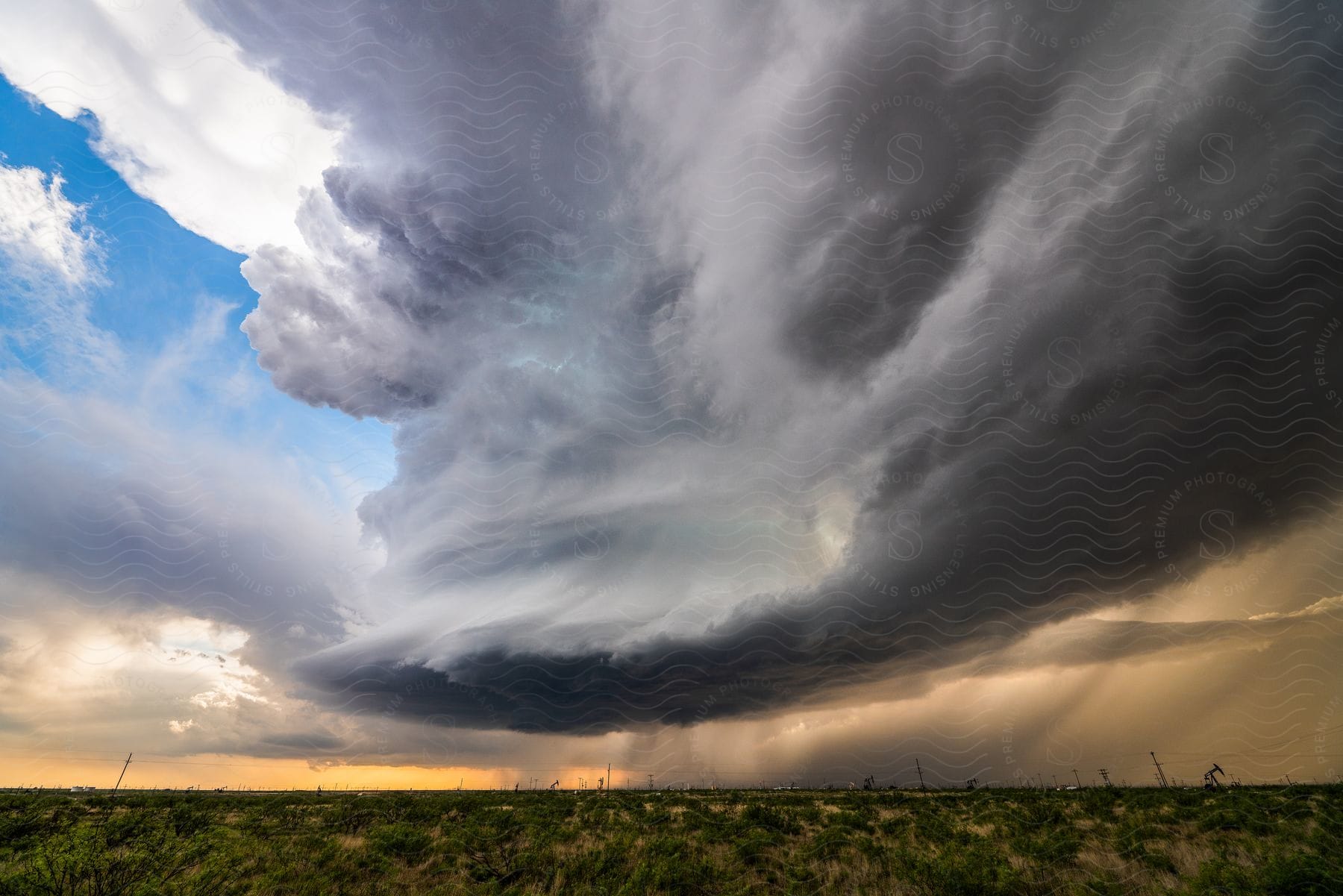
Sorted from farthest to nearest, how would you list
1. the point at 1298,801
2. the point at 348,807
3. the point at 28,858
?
the point at 348,807 < the point at 1298,801 < the point at 28,858

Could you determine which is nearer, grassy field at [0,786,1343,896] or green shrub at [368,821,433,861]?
grassy field at [0,786,1343,896]

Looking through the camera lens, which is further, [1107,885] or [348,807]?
[348,807]

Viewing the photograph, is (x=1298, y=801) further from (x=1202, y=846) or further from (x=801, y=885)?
Result: (x=801, y=885)

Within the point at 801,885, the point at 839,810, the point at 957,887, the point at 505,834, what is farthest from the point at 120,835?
the point at 839,810

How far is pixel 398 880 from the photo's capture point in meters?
17.3

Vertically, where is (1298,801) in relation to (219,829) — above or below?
below

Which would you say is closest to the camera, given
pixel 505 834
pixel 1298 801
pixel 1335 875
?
pixel 1335 875

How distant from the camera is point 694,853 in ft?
64.7

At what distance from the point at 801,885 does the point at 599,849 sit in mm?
7873

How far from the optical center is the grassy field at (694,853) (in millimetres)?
13156

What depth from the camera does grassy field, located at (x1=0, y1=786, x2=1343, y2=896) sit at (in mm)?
13156

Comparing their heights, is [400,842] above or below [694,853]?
above

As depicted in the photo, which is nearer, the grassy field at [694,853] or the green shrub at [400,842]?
the grassy field at [694,853]

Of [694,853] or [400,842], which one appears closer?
[694,853]
